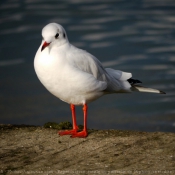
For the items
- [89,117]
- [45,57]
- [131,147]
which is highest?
[45,57]

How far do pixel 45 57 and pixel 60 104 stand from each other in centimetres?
446

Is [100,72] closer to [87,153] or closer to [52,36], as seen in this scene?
[52,36]

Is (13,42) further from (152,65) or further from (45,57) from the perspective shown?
(45,57)

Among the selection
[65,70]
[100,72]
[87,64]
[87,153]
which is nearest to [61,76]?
[65,70]

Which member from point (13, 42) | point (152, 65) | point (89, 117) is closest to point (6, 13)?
point (13, 42)

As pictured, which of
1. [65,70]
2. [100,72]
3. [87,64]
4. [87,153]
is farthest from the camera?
[100,72]

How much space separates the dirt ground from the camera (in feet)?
16.7

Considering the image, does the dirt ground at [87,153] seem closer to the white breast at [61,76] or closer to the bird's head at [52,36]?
the white breast at [61,76]

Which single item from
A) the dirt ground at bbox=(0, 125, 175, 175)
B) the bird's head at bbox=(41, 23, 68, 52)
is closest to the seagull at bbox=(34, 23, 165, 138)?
the bird's head at bbox=(41, 23, 68, 52)

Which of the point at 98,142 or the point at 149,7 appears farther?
the point at 149,7

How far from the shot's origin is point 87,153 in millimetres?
5527

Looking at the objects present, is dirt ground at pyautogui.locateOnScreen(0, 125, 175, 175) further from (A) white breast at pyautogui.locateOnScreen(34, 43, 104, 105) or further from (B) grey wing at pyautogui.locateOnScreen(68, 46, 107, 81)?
(B) grey wing at pyautogui.locateOnScreen(68, 46, 107, 81)

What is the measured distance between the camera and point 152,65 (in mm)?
11422

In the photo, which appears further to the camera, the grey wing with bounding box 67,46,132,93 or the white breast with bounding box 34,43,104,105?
the grey wing with bounding box 67,46,132,93
